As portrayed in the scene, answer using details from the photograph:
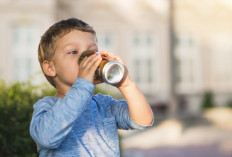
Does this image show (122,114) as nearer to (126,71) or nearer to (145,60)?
(126,71)

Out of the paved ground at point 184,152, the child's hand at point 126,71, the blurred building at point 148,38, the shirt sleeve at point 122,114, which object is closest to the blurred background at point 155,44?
the blurred building at point 148,38

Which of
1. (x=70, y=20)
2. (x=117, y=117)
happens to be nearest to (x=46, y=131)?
(x=117, y=117)

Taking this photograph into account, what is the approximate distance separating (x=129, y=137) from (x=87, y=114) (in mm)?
6921

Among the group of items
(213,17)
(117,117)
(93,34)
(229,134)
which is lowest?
(229,134)

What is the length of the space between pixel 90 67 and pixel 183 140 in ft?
22.9

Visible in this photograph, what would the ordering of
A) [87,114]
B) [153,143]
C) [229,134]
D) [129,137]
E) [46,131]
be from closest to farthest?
[46,131]
[87,114]
[153,143]
[129,137]
[229,134]

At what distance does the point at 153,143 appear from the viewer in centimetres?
788

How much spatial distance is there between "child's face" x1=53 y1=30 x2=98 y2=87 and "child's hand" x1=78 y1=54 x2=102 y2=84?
144mm

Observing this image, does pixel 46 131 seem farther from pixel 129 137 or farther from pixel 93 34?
pixel 129 137

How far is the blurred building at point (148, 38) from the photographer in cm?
1347

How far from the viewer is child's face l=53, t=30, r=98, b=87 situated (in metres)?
1.75

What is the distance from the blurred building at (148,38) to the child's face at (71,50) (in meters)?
11.9

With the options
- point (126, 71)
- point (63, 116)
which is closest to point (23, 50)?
point (126, 71)

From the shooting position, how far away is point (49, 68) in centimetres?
186
